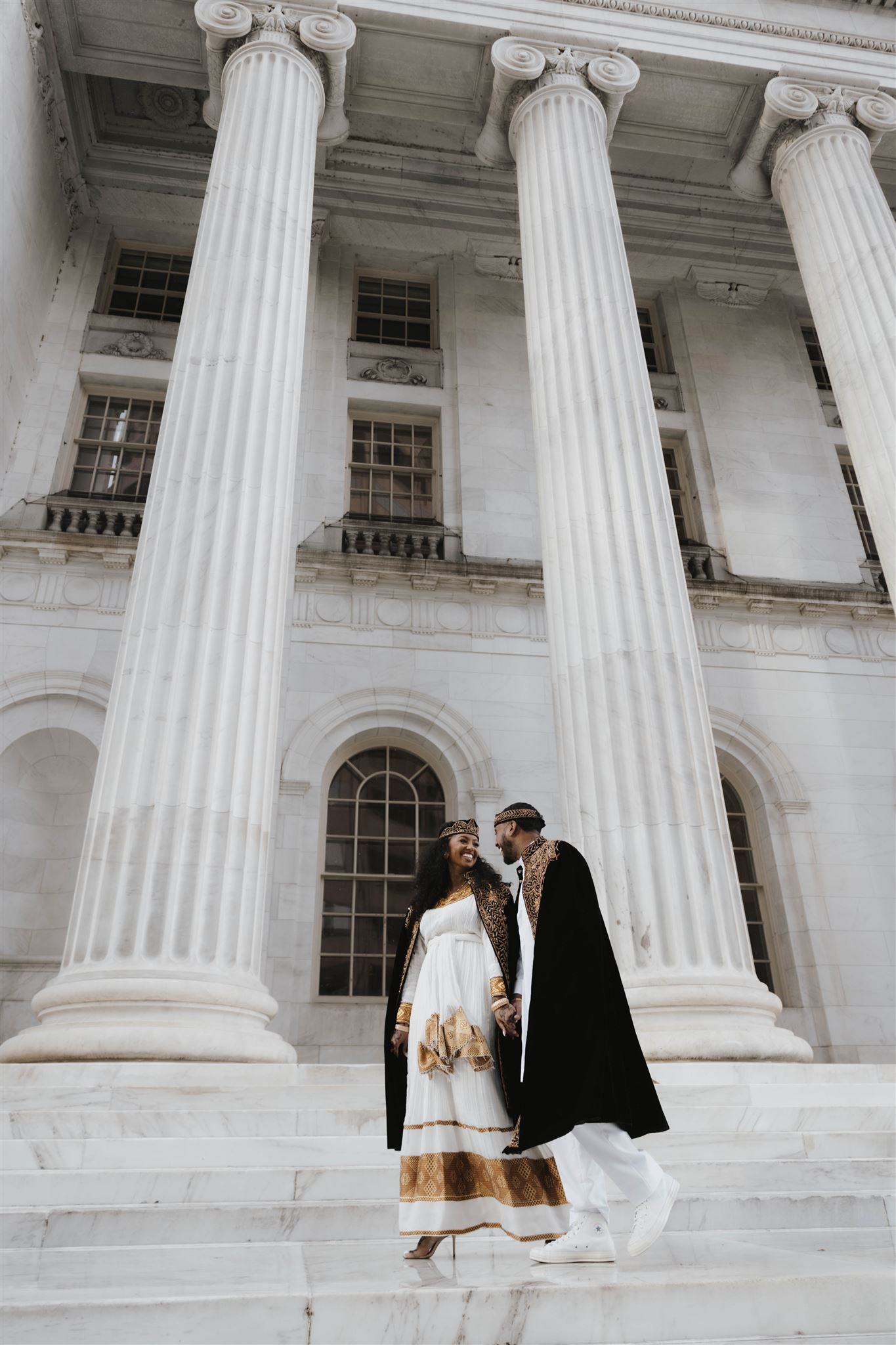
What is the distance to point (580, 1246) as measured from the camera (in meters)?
3.96

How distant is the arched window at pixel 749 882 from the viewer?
1358 centimetres

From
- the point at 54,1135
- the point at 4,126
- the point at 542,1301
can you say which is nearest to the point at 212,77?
the point at 4,126

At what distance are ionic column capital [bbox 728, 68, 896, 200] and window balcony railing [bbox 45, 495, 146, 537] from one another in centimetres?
1053

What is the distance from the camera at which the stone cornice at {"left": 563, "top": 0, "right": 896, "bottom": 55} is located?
1336cm

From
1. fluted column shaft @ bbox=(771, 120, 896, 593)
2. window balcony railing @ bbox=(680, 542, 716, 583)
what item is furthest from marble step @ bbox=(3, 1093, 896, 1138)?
window balcony railing @ bbox=(680, 542, 716, 583)

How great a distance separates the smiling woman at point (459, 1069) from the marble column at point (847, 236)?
829cm

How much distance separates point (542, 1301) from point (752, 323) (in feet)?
61.7

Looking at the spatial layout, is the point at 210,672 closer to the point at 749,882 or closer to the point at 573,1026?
the point at 573,1026

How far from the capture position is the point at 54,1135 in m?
5.53

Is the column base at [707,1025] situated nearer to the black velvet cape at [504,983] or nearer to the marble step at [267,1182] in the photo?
the marble step at [267,1182]

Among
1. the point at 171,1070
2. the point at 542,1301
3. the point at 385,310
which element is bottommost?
the point at 542,1301

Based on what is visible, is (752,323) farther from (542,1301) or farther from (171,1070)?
(542,1301)

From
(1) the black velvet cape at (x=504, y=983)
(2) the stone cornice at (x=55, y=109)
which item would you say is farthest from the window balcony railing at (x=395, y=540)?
(1) the black velvet cape at (x=504, y=983)

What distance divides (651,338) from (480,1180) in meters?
17.7
